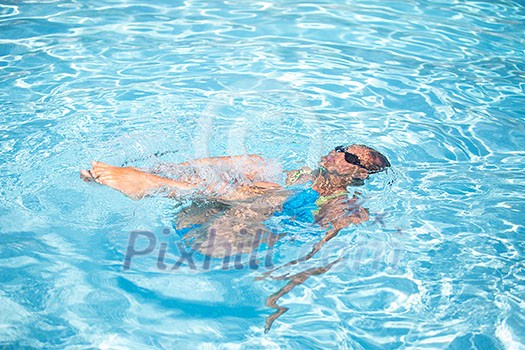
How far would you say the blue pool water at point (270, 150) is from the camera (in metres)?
3.59

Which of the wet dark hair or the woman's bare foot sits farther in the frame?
the wet dark hair

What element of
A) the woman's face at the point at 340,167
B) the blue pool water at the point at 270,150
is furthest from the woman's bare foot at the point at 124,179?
the woman's face at the point at 340,167

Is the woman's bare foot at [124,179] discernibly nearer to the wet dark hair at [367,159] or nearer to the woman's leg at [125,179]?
the woman's leg at [125,179]

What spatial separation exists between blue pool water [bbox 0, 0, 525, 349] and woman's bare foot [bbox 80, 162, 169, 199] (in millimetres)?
507

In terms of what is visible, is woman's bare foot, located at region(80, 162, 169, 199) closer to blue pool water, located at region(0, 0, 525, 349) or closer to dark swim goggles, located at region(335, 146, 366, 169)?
blue pool water, located at region(0, 0, 525, 349)

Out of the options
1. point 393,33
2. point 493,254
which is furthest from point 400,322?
point 393,33

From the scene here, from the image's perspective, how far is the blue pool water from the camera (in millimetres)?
3588

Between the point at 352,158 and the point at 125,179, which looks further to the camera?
the point at 352,158

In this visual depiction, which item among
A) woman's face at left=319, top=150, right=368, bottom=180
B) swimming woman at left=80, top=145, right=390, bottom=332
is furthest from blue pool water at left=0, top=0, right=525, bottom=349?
woman's face at left=319, top=150, right=368, bottom=180

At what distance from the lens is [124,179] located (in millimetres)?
3775

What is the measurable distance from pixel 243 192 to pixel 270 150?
120cm

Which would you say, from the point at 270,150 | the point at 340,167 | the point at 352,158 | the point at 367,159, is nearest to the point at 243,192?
the point at 340,167

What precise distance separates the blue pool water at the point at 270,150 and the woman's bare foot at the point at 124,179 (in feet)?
1.66

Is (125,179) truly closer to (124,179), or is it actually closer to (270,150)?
(124,179)
